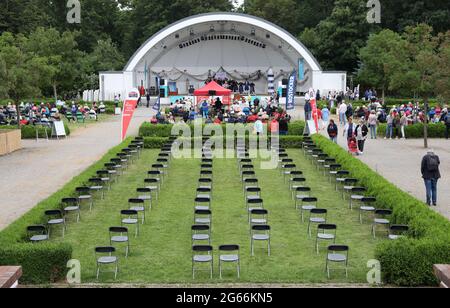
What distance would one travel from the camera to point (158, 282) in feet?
40.2

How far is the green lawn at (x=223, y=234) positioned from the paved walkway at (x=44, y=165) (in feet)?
6.02

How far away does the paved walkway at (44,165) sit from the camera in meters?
19.2

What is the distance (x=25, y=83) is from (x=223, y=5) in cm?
4602

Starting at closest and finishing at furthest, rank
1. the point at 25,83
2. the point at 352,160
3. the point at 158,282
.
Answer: the point at 158,282
the point at 352,160
the point at 25,83

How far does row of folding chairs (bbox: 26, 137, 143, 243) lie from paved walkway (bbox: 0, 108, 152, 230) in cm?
108

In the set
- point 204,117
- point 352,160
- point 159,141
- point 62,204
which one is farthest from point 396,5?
point 62,204

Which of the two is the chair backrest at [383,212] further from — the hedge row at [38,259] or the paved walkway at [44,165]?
the paved walkway at [44,165]

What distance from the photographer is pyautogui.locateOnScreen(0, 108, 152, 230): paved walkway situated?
19.2 metres

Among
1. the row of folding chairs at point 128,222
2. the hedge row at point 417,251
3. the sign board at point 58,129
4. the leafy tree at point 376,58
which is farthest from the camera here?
the leafy tree at point 376,58

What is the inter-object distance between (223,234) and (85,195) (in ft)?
16.3

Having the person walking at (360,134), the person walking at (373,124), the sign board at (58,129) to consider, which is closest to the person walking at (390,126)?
the person walking at (373,124)

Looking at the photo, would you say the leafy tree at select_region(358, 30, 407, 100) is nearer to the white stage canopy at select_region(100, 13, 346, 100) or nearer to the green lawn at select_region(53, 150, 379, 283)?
the white stage canopy at select_region(100, 13, 346, 100)

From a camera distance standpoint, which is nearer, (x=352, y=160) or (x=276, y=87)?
(x=352, y=160)
